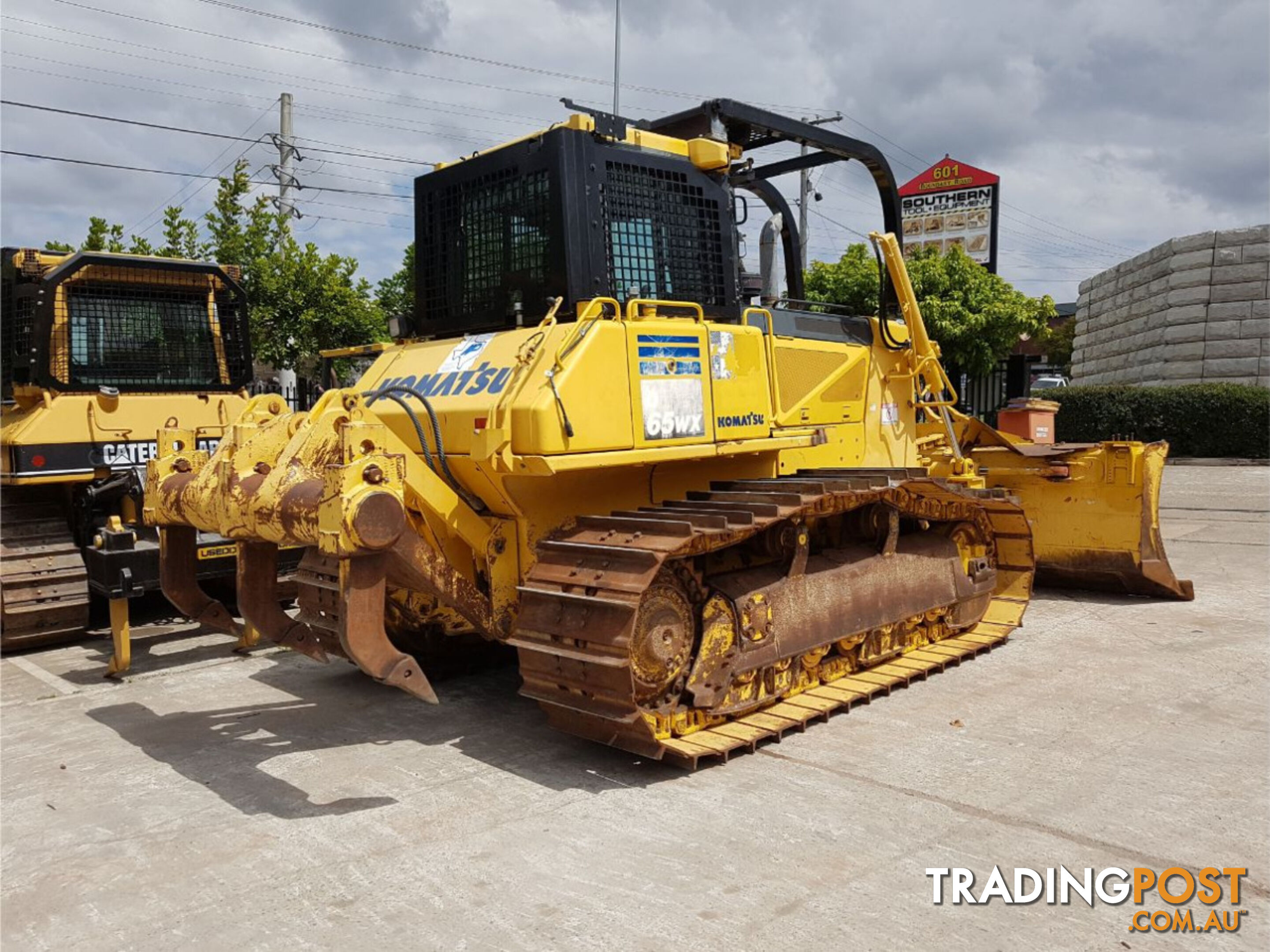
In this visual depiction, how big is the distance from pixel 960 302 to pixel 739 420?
56.4ft

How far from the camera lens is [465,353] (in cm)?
557

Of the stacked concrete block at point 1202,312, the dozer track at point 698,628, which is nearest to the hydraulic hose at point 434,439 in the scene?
the dozer track at point 698,628

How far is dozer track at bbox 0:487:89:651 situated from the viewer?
7.46 m

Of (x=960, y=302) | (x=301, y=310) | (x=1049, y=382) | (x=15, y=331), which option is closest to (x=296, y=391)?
(x=301, y=310)

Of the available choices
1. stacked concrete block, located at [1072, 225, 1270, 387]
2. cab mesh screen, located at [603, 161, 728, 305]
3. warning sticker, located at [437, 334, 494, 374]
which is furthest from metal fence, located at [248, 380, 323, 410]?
stacked concrete block, located at [1072, 225, 1270, 387]

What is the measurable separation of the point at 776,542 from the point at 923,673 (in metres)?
1.42

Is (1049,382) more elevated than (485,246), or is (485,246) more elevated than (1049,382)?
(1049,382)

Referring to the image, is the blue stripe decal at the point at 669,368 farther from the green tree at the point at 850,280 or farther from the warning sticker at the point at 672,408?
the green tree at the point at 850,280

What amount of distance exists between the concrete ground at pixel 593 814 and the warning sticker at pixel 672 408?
164cm

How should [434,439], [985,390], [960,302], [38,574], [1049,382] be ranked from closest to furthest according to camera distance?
[434,439], [38,574], [960,302], [985,390], [1049,382]

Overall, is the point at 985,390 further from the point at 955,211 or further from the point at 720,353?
the point at 720,353

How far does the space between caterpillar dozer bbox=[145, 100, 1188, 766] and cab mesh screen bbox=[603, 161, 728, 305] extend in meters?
0.01

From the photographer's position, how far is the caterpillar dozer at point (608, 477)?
459cm

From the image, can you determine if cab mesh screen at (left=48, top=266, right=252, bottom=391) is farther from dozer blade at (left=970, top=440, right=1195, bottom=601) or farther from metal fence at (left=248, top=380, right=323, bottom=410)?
dozer blade at (left=970, top=440, right=1195, bottom=601)
